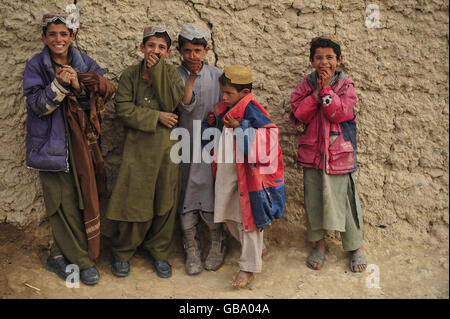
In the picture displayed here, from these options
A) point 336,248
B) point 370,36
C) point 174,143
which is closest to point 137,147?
point 174,143

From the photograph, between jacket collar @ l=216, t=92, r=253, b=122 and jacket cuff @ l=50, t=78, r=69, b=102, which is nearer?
jacket cuff @ l=50, t=78, r=69, b=102

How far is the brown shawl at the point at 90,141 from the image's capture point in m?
3.13

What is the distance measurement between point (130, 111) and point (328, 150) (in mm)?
1405

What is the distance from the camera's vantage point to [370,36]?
369 centimetres

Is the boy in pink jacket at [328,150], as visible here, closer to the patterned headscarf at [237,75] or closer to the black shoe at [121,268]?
the patterned headscarf at [237,75]

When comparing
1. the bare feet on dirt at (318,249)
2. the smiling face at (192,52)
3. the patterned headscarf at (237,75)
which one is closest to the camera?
the patterned headscarf at (237,75)

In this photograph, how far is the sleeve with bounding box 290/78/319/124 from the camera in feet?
10.9

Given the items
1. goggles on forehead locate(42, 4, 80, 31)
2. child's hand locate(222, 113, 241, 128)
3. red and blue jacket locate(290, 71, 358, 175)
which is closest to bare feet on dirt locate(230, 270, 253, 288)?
red and blue jacket locate(290, 71, 358, 175)

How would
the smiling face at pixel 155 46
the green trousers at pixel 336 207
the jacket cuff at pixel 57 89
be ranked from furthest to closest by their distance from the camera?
1. the green trousers at pixel 336 207
2. the smiling face at pixel 155 46
3. the jacket cuff at pixel 57 89

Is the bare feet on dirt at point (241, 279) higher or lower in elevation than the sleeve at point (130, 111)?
lower

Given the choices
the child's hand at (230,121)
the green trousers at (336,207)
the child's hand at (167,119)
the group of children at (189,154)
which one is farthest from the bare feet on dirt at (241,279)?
the child's hand at (167,119)

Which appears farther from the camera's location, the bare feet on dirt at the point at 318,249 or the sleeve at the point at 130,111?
the bare feet on dirt at the point at 318,249

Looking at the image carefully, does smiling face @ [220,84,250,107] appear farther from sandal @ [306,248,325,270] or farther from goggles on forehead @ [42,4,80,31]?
sandal @ [306,248,325,270]

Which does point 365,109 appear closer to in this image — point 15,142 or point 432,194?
point 432,194
